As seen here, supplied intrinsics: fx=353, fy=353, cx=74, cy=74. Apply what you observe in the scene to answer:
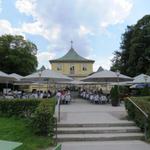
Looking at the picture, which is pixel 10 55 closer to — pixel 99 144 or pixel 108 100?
pixel 108 100

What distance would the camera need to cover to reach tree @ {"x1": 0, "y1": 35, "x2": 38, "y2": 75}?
6116cm

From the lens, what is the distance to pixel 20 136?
11.8 meters

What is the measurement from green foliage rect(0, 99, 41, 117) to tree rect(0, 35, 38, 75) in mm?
45819

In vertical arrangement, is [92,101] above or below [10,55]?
below

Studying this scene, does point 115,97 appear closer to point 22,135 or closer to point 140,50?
point 22,135

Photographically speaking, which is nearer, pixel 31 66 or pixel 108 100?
pixel 108 100

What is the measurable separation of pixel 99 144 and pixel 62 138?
1291 millimetres

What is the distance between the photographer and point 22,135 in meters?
11.9

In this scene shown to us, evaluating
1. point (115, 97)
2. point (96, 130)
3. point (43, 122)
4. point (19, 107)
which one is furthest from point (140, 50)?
point (43, 122)

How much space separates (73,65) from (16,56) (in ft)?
79.0

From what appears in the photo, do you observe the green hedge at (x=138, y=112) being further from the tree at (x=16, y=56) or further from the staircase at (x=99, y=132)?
the tree at (x=16, y=56)

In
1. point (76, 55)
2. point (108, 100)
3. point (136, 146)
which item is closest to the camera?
point (136, 146)

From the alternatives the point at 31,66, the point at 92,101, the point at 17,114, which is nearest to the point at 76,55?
the point at 31,66

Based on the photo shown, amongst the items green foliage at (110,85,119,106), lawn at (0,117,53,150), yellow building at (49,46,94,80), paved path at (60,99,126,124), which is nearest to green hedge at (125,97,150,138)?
paved path at (60,99,126,124)
